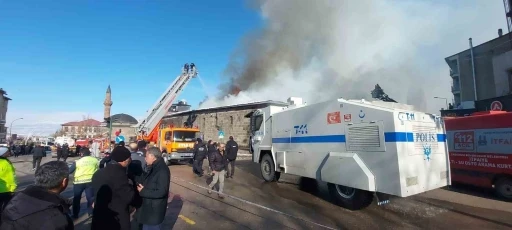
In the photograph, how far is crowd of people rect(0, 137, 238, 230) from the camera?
5.90ft

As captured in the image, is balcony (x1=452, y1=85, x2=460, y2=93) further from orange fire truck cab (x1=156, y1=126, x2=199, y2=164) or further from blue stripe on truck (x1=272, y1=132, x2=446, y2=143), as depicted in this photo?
blue stripe on truck (x1=272, y1=132, x2=446, y2=143)

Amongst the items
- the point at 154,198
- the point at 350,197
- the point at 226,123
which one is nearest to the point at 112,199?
the point at 154,198

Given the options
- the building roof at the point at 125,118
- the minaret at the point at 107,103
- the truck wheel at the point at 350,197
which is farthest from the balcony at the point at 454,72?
the building roof at the point at 125,118

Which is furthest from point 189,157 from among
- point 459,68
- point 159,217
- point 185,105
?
point 185,105

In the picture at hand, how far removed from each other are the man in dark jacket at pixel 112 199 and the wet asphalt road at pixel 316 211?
2.43m

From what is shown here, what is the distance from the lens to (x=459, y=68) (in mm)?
34250

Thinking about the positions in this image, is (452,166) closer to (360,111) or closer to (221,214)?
(360,111)

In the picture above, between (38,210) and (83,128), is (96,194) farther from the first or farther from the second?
(83,128)

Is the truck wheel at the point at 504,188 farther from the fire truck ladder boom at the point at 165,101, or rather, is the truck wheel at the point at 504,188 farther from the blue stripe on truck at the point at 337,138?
the fire truck ladder boom at the point at 165,101

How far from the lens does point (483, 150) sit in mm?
8266

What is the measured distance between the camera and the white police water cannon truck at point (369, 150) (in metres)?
5.84

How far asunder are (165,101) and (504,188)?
20798 millimetres

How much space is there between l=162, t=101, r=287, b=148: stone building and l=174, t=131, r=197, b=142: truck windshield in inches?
383

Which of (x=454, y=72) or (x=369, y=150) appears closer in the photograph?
(x=369, y=150)
